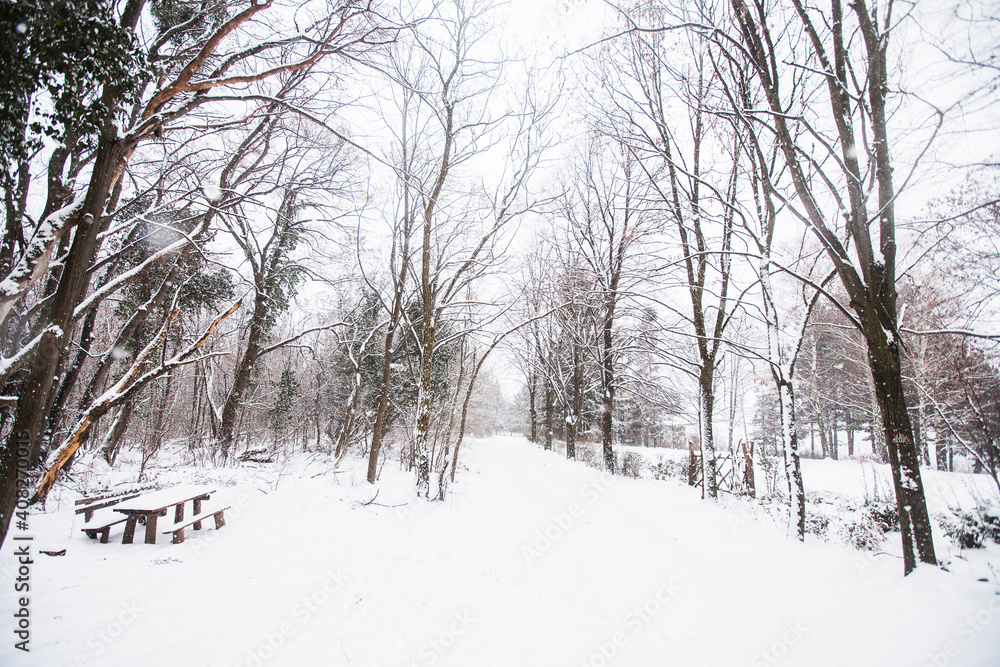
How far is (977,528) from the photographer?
4180 mm

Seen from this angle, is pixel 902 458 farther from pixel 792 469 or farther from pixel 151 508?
pixel 151 508

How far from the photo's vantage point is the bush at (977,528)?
13.3 feet

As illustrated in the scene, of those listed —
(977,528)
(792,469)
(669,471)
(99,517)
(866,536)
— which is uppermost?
(792,469)

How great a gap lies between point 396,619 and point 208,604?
1.64 m

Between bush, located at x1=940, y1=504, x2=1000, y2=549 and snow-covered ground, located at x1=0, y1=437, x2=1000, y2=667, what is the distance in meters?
1.14

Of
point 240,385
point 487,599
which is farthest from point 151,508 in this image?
point 240,385

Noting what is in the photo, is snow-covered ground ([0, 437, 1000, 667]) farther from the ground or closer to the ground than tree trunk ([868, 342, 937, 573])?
closer to the ground

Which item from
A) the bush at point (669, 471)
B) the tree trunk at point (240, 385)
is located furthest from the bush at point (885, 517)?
the tree trunk at point (240, 385)

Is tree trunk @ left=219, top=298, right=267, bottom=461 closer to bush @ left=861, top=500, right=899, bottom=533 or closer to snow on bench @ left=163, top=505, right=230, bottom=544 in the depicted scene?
snow on bench @ left=163, top=505, right=230, bottom=544

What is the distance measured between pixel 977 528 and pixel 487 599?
5662 millimetres

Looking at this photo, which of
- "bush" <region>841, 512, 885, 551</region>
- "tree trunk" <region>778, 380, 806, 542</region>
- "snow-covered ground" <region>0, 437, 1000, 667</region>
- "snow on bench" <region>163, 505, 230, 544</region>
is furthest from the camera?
"tree trunk" <region>778, 380, 806, 542</region>

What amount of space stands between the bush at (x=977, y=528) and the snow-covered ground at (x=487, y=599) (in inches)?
44.9

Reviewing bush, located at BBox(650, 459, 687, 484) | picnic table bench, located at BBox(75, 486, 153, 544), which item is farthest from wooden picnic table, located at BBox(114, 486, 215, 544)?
bush, located at BBox(650, 459, 687, 484)

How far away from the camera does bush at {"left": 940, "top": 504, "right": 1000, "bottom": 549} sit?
160 inches
